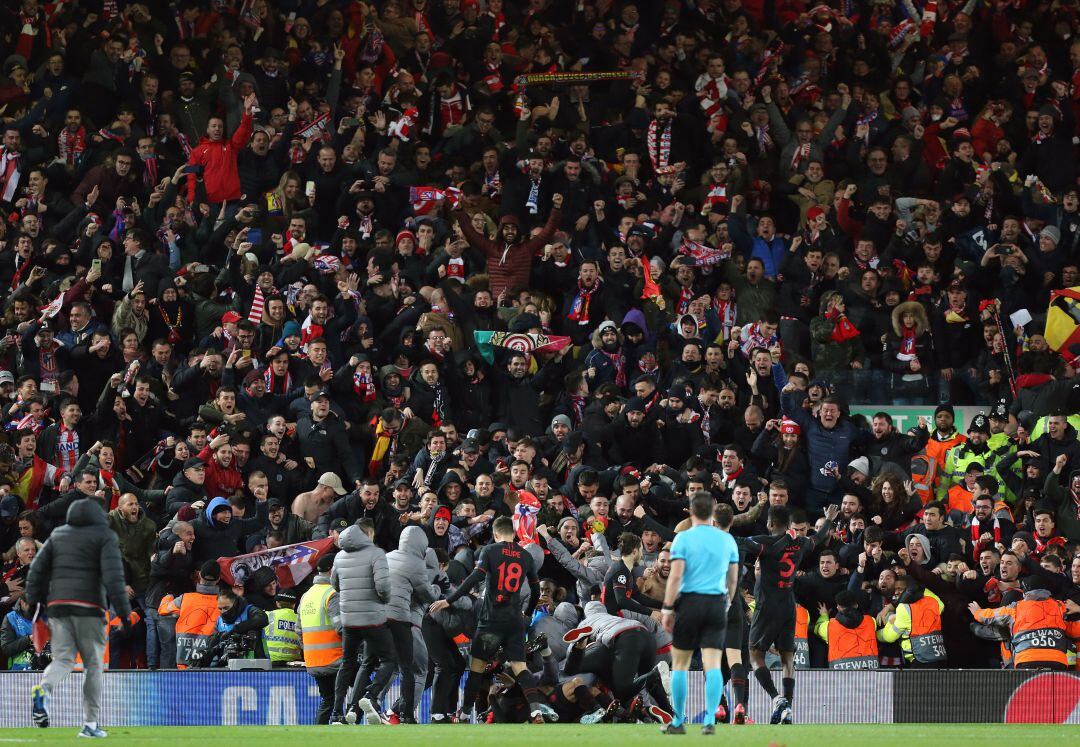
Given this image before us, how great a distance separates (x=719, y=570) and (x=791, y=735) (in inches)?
56.1

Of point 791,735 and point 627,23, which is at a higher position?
point 627,23

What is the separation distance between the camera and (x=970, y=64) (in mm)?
27438

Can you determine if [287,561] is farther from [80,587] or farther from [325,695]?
[80,587]

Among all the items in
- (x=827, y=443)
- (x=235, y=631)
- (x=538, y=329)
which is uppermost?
(x=538, y=329)

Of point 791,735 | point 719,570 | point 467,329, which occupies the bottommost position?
point 791,735

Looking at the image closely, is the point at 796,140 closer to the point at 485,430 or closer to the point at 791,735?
the point at 485,430

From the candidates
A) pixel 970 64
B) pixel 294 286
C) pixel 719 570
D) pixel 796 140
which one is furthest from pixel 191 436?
pixel 970 64

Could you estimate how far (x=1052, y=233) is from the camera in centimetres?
2323

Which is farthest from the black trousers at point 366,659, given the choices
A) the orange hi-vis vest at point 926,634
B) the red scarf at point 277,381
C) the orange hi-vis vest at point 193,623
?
the red scarf at point 277,381

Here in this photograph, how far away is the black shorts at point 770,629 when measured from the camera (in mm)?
15391

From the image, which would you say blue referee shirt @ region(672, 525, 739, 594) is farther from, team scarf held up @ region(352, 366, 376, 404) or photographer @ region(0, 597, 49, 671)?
team scarf held up @ region(352, 366, 376, 404)

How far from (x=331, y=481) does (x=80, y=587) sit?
20.3 ft

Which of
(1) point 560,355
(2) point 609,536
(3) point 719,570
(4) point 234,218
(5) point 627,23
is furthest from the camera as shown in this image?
(5) point 627,23

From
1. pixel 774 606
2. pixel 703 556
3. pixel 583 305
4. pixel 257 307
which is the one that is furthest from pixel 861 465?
pixel 703 556
